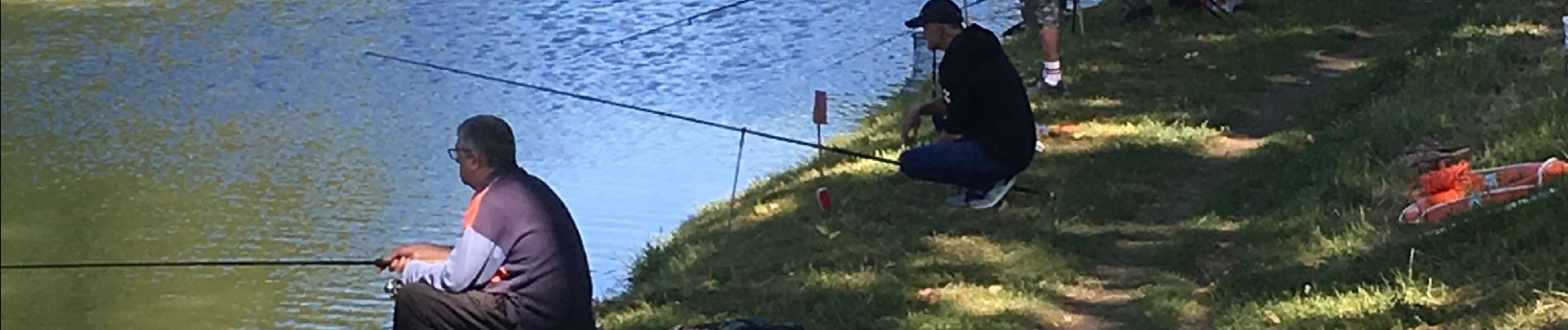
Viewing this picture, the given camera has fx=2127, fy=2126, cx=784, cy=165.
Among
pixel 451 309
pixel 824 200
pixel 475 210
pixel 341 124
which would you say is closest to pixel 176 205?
pixel 341 124

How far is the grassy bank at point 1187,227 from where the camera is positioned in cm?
536

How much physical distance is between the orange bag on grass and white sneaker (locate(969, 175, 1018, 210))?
140cm

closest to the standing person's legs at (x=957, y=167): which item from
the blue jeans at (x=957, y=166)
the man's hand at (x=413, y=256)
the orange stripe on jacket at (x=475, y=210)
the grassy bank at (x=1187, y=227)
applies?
the blue jeans at (x=957, y=166)

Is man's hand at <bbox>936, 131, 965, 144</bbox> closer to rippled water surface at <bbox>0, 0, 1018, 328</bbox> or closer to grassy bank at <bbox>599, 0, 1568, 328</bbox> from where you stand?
grassy bank at <bbox>599, 0, 1568, 328</bbox>

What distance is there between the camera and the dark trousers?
186 inches

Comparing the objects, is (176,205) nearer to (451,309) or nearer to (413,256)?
(413,256)

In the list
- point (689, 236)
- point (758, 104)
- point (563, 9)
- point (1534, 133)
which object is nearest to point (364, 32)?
point (563, 9)

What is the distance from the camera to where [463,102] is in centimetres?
1191

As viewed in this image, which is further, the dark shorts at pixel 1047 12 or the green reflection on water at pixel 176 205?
the dark shorts at pixel 1047 12

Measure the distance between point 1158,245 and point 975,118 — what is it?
0.77m

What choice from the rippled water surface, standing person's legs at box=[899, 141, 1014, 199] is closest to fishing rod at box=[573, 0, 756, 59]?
the rippled water surface

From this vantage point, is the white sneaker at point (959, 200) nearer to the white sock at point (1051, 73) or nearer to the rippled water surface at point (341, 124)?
the rippled water surface at point (341, 124)

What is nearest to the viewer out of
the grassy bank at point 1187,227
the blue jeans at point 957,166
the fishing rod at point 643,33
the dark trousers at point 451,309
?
the dark trousers at point 451,309

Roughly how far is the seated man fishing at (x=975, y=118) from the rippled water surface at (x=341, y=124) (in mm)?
1427
